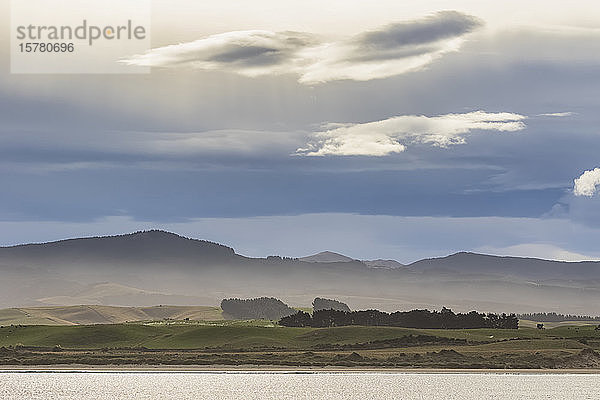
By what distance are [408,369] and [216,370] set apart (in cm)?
3173

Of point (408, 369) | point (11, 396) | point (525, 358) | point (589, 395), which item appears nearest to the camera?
point (11, 396)

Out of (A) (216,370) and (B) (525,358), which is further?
(B) (525,358)

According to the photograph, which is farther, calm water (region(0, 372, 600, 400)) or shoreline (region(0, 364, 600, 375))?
shoreline (region(0, 364, 600, 375))

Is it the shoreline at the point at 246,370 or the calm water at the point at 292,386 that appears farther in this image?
the shoreline at the point at 246,370

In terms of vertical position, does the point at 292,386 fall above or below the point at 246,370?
below

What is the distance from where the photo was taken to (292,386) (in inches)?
5492

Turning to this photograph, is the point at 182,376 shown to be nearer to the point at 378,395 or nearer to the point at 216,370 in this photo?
the point at 216,370

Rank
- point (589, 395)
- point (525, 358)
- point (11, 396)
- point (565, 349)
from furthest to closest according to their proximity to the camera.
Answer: point (565, 349), point (525, 358), point (589, 395), point (11, 396)

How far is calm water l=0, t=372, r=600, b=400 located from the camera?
421 feet

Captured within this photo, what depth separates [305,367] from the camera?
17638 centimetres

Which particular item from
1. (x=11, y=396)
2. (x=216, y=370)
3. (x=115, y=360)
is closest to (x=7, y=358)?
(x=115, y=360)

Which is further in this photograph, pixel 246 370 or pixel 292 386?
pixel 246 370

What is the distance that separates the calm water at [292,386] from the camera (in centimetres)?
12825

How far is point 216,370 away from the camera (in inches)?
6668
